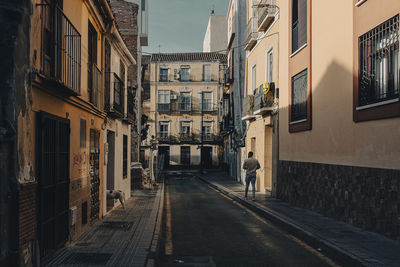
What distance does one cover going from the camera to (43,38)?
6.23 meters

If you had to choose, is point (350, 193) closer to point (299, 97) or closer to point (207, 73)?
point (299, 97)

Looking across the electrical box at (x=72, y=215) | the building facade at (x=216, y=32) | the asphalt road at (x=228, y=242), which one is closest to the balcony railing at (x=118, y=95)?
the asphalt road at (x=228, y=242)

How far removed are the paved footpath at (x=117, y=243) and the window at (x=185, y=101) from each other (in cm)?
4052

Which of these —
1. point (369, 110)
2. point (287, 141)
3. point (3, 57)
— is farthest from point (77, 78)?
point (287, 141)

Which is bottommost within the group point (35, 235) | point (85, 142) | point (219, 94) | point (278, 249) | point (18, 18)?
point (278, 249)

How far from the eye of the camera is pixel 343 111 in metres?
10.7

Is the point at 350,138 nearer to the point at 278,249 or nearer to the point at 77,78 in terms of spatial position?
the point at 278,249

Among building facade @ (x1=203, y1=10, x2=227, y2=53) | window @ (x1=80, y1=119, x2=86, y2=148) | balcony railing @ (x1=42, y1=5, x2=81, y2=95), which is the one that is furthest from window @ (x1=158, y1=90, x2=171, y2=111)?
balcony railing @ (x1=42, y1=5, x2=81, y2=95)

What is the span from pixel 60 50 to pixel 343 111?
7.08 meters

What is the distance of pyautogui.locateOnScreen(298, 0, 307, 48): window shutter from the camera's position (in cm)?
1391

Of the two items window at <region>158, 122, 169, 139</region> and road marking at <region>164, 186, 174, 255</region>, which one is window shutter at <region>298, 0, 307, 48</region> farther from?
window at <region>158, 122, 169, 139</region>

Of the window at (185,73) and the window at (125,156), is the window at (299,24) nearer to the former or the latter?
the window at (125,156)

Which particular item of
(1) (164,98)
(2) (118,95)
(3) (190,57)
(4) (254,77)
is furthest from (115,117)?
(3) (190,57)

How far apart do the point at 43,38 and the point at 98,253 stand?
3648 mm
